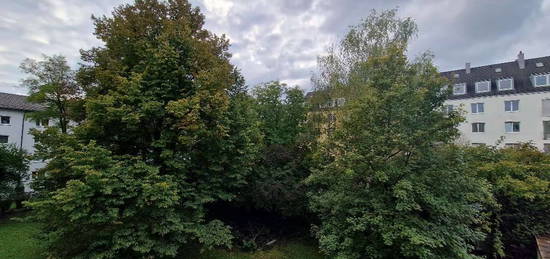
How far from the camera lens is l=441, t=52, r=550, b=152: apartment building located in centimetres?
2616

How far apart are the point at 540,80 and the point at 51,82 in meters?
42.1

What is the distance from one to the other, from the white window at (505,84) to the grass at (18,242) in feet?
130

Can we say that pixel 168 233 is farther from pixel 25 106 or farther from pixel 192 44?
pixel 25 106

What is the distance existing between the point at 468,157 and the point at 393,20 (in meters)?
8.13

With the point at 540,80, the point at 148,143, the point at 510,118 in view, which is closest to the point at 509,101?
the point at 510,118

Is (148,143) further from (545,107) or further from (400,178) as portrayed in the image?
(545,107)

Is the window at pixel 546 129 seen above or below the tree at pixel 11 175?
above

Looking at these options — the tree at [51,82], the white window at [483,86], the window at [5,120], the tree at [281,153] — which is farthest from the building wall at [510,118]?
the window at [5,120]

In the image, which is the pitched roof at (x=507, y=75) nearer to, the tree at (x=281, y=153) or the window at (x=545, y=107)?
the window at (x=545, y=107)

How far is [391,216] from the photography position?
7.10 metres

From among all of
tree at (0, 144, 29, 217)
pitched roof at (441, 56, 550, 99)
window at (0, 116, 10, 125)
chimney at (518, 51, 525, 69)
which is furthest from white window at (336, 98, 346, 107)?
window at (0, 116, 10, 125)

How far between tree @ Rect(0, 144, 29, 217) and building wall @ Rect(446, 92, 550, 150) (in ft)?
114

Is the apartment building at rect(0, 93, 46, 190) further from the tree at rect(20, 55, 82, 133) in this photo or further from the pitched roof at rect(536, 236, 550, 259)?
the pitched roof at rect(536, 236, 550, 259)

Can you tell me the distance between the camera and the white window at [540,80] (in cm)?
2635
